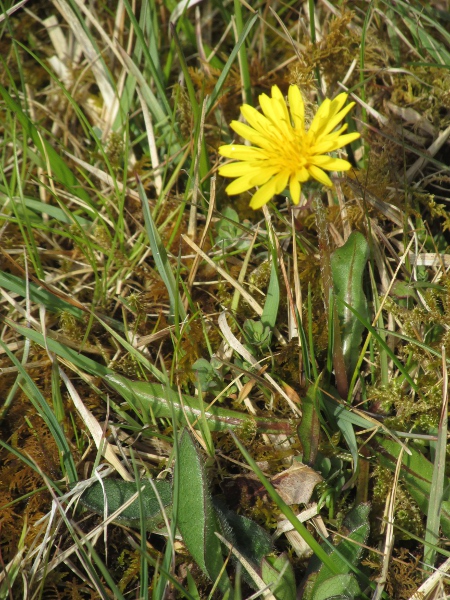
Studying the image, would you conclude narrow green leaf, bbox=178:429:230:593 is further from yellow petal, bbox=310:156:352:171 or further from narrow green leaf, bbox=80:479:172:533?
yellow petal, bbox=310:156:352:171

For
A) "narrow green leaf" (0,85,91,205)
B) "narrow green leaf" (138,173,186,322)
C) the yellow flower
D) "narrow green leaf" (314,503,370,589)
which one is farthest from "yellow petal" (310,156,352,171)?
"narrow green leaf" (0,85,91,205)

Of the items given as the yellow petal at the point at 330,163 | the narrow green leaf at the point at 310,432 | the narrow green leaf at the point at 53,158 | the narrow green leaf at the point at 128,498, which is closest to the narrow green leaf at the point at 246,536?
the narrow green leaf at the point at 128,498

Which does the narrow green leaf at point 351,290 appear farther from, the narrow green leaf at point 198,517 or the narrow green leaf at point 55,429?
the narrow green leaf at point 55,429

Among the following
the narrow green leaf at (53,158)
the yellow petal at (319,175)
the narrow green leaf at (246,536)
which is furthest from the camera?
the narrow green leaf at (53,158)

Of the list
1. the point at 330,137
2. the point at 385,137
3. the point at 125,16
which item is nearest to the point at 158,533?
the point at 330,137

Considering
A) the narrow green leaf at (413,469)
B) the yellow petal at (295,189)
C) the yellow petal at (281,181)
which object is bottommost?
the narrow green leaf at (413,469)

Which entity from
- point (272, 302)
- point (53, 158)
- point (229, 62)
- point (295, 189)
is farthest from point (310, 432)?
point (53, 158)

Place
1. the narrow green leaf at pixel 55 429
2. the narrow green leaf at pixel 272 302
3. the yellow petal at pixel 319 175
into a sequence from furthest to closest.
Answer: the narrow green leaf at pixel 272 302, the narrow green leaf at pixel 55 429, the yellow petal at pixel 319 175
